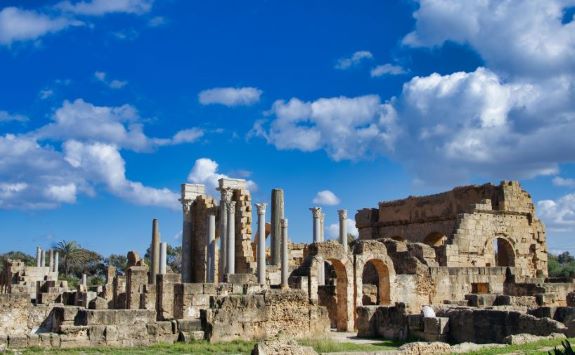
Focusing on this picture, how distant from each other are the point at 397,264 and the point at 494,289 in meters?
4.03

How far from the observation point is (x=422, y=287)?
23.5 metres

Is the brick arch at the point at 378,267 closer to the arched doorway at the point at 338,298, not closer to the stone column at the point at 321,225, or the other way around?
the arched doorway at the point at 338,298

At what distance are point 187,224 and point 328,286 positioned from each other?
15.1 m

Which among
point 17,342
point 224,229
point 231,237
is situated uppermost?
point 224,229

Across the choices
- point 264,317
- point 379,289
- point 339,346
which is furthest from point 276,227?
point 339,346

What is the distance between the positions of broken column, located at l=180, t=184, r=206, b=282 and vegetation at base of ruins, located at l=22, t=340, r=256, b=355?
21.5 metres

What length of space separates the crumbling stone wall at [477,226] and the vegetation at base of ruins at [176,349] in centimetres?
1739

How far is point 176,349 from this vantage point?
13.3 meters

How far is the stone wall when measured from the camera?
48.6 feet

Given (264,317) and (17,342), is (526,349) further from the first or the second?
(17,342)

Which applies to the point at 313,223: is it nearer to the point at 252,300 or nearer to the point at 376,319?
the point at 376,319

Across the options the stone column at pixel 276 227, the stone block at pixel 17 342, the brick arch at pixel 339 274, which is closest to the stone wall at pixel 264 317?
the stone block at pixel 17 342

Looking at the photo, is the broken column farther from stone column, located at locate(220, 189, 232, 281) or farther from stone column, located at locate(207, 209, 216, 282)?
stone column, located at locate(220, 189, 232, 281)

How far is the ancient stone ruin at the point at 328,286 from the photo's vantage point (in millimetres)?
14391
